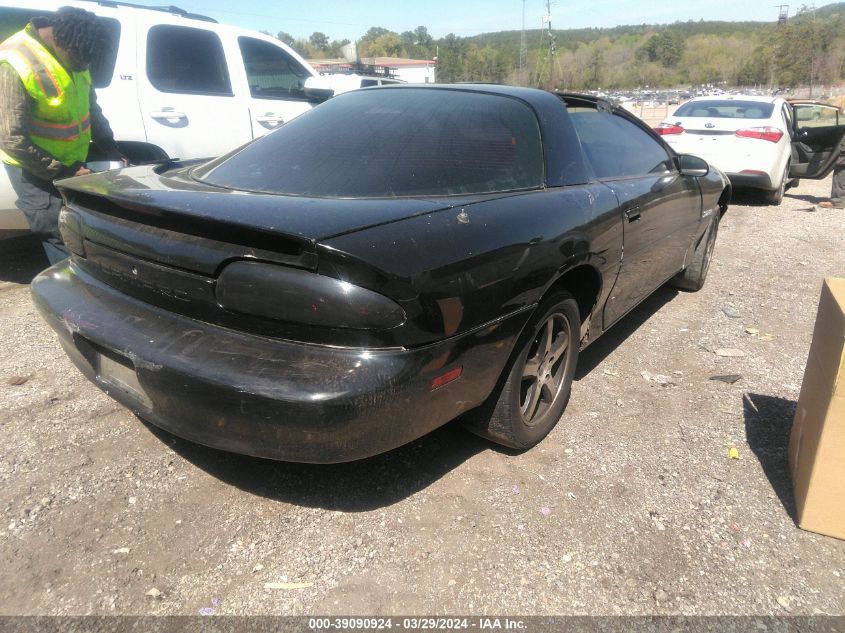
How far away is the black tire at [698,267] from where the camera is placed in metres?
4.94

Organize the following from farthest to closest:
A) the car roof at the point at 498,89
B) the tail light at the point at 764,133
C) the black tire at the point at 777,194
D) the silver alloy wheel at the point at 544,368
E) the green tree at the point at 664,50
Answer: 1. the green tree at the point at 664,50
2. the black tire at the point at 777,194
3. the tail light at the point at 764,133
4. the car roof at the point at 498,89
5. the silver alloy wheel at the point at 544,368

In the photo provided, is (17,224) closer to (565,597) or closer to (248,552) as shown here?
(248,552)

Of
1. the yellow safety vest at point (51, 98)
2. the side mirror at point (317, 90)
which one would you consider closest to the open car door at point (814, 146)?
the side mirror at point (317, 90)

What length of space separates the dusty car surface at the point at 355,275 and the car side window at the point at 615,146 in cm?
5

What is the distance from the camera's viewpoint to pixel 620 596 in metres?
2.00

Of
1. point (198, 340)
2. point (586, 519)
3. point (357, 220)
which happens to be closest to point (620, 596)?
point (586, 519)

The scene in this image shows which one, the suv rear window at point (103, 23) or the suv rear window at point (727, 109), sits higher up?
the suv rear window at point (103, 23)

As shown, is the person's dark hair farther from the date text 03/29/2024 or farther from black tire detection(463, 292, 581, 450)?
the date text 03/29/2024

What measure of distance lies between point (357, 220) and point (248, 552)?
3.93ft

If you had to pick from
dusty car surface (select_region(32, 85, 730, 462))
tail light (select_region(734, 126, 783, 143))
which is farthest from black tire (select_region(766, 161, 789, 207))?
dusty car surface (select_region(32, 85, 730, 462))

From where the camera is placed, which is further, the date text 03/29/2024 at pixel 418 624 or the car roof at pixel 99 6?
the car roof at pixel 99 6

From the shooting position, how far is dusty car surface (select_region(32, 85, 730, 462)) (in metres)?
1.85

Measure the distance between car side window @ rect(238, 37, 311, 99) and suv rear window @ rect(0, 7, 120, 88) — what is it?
49.7 inches

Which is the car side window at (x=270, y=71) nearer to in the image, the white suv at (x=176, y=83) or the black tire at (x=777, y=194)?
the white suv at (x=176, y=83)
